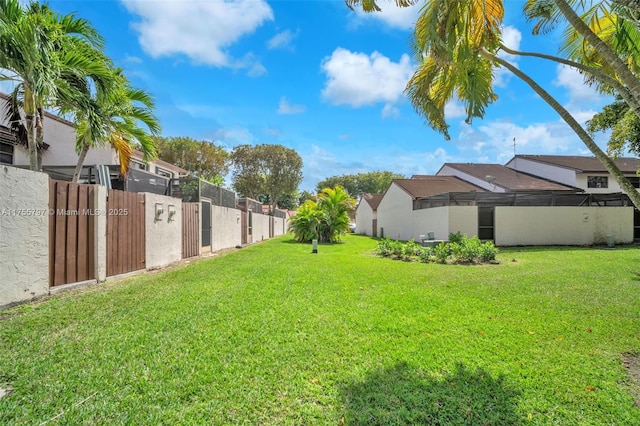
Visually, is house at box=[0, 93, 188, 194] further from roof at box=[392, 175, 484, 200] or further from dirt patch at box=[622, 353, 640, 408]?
roof at box=[392, 175, 484, 200]

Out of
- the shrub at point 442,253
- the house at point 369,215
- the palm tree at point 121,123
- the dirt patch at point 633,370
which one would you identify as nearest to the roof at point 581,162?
the house at point 369,215

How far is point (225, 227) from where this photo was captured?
14.8 metres

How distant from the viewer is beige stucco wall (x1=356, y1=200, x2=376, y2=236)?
32103mm

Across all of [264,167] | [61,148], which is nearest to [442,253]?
[61,148]

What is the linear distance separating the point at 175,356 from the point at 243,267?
564 cm

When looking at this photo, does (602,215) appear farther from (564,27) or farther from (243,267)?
(243,267)

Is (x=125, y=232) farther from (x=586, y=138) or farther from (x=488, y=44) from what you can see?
(x=586, y=138)

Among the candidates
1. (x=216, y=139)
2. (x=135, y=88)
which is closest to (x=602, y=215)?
(x=135, y=88)

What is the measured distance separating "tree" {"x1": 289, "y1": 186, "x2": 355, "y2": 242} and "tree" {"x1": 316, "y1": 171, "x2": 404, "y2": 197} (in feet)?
137

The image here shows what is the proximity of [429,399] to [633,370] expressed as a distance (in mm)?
2320

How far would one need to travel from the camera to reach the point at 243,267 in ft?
28.4

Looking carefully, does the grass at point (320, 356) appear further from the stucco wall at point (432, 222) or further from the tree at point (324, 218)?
the tree at point (324, 218)

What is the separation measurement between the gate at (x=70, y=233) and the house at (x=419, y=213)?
46.9 feet

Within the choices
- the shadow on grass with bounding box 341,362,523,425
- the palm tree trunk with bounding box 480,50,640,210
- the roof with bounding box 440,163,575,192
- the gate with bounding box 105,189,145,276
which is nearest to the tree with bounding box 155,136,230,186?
the gate with bounding box 105,189,145,276
